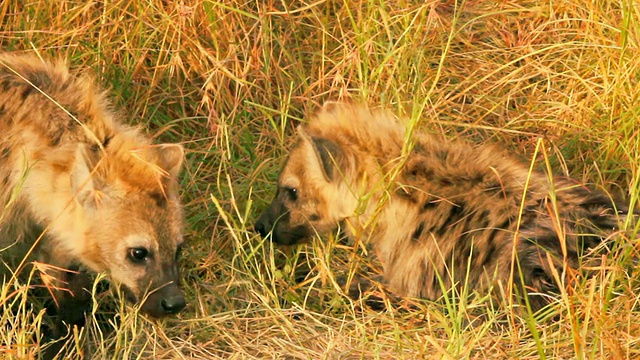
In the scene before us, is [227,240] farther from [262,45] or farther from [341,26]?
[341,26]

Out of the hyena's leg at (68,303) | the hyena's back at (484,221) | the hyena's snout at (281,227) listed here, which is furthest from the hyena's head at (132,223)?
the hyena's back at (484,221)

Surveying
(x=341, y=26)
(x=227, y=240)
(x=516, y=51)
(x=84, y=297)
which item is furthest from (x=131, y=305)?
(x=516, y=51)

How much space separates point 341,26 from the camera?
18.1 feet

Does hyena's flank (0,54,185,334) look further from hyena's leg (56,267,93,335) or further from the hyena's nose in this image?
the hyena's nose

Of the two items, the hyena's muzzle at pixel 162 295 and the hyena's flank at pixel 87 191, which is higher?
the hyena's flank at pixel 87 191

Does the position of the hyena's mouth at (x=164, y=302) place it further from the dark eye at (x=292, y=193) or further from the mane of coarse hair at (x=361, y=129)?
the mane of coarse hair at (x=361, y=129)

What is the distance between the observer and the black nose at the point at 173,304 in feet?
13.6

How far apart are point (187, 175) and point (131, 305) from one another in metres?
0.91

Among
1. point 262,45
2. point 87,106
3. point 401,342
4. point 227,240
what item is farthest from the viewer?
point 262,45

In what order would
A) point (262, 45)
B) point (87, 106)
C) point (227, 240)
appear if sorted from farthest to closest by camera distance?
point (262, 45) < point (227, 240) < point (87, 106)

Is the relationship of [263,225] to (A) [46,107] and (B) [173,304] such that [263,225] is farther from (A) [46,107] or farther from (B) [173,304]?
(A) [46,107]

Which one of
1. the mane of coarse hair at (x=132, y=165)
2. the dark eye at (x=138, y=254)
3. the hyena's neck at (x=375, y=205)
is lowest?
the dark eye at (x=138, y=254)

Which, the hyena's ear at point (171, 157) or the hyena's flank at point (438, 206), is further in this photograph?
the hyena's ear at point (171, 157)

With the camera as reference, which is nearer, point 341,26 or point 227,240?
point 227,240
